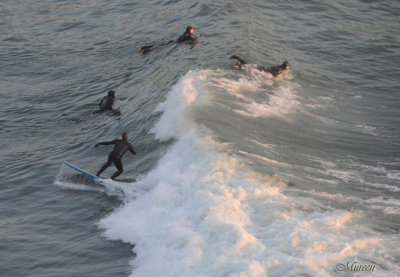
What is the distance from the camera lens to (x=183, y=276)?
923cm

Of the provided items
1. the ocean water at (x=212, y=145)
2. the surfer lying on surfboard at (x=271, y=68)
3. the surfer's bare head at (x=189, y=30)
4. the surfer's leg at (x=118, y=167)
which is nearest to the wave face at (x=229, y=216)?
the ocean water at (x=212, y=145)

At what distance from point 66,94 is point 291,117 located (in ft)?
31.6

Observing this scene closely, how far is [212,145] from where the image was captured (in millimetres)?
13000

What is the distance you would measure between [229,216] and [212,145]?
2.97 m

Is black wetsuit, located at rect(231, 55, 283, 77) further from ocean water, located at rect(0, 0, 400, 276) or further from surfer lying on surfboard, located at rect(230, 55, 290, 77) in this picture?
ocean water, located at rect(0, 0, 400, 276)

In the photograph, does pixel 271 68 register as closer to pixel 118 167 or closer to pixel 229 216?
pixel 118 167

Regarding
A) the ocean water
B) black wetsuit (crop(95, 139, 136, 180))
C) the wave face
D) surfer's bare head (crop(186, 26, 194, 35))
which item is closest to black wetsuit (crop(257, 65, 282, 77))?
the ocean water

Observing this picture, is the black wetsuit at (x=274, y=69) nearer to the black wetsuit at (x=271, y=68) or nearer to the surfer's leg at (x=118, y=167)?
the black wetsuit at (x=271, y=68)

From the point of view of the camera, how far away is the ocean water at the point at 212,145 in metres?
10.1

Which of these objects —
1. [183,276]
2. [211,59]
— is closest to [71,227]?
[183,276]

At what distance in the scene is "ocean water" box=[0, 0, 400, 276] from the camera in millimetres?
10055

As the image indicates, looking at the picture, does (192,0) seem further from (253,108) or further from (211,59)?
(253,108)

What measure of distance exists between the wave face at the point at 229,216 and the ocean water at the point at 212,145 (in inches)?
1.4

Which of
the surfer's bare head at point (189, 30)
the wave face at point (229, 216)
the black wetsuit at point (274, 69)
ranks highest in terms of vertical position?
the surfer's bare head at point (189, 30)
